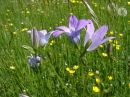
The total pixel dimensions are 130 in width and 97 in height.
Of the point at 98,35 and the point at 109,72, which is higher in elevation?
the point at 98,35

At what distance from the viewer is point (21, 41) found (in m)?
2.55

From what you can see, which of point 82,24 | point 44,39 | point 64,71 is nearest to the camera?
point 82,24

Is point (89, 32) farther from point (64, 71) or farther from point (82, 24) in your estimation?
point (64, 71)

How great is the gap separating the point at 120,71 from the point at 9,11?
7.07 feet

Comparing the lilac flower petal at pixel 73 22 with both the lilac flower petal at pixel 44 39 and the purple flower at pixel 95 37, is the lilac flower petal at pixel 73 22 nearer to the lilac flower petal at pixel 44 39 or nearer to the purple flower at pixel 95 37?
the purple flower at pixel 95 37

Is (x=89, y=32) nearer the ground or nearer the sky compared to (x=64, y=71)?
nearer the sky

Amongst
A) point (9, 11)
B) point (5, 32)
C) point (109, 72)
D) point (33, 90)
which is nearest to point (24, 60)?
point (33, 90)

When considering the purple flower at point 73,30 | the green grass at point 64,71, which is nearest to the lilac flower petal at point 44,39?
the green grass at point 64,71

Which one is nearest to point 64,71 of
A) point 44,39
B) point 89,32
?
point 44,39

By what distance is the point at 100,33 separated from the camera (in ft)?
3.39

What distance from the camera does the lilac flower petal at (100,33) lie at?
1024mm

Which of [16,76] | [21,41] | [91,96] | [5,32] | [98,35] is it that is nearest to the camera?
[98,35]

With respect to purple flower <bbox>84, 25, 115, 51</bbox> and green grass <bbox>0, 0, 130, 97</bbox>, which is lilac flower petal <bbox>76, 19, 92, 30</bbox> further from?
green grass <bbox>0, 0, 130, 97</bbox>

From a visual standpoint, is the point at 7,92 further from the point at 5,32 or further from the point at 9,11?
the point at 9,11
